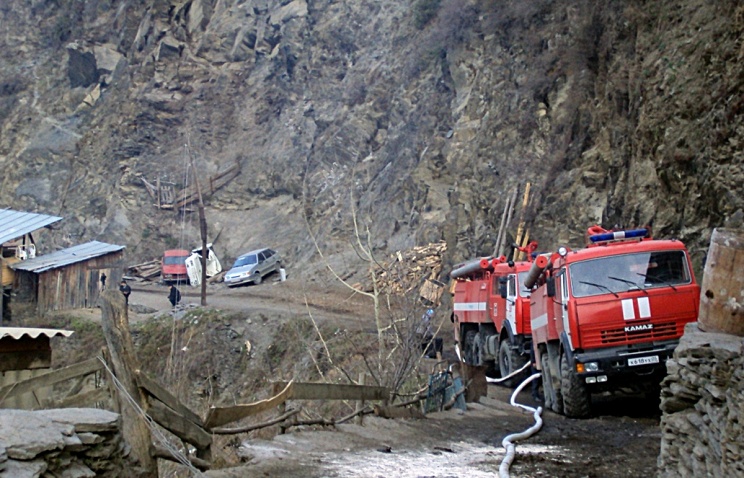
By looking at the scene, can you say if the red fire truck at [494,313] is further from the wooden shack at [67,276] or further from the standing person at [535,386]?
the wooden shack at [67,276]

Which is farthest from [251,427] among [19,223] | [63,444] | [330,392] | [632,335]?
[19,223]

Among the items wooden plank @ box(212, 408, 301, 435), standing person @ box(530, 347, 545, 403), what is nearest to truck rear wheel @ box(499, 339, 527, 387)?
standing person @ box(530, 347, 545, 403)

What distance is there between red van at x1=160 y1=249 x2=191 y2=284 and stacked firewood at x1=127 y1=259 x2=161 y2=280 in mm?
1478

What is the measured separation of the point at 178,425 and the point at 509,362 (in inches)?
520

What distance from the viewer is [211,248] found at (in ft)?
147

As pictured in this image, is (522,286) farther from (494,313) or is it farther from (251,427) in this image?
(251,427)

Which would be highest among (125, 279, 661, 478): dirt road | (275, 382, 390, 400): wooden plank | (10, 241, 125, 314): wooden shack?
(10, 241, 125, 314): wooden shack

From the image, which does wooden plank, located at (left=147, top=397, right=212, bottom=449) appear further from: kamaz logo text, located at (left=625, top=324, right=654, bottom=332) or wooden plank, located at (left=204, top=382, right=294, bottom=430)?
kamaz logo text, located at (left=625, top=324, right=654, bottom=332)

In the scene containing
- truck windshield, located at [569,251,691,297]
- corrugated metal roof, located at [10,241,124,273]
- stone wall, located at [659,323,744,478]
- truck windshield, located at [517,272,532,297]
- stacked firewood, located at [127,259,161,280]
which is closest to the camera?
stone wall, located at [659,323,744,478]

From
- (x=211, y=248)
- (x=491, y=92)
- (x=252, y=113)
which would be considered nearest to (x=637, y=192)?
(x=491, y=92)

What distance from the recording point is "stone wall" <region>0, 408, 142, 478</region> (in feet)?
12.8

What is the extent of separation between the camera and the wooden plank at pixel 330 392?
26.0 ft

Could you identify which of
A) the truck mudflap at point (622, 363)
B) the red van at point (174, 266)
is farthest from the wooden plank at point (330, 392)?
the red van at point (174, 266)

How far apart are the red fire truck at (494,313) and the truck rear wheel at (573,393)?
3586 mm
